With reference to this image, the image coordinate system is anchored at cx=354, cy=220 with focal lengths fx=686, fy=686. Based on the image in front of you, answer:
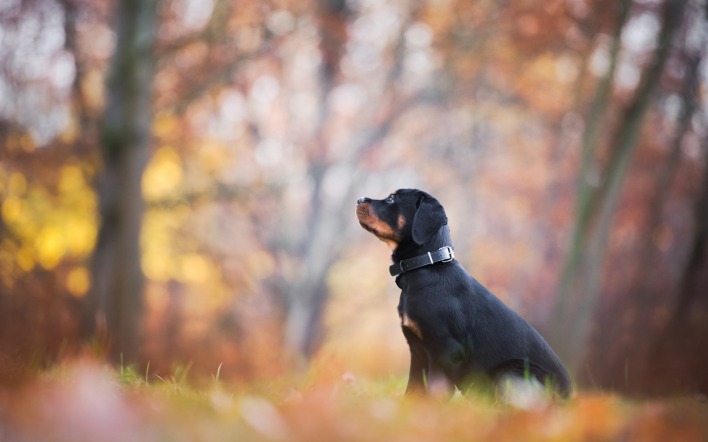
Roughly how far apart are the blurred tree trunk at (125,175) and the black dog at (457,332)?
4.46 meters

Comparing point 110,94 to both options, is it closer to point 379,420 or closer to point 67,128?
point 67,128

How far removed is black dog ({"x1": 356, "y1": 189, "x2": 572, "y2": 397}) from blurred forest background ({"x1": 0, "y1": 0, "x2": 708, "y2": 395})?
4580mm

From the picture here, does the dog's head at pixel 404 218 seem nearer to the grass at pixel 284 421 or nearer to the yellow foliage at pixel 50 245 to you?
the grass at pixel 284 421

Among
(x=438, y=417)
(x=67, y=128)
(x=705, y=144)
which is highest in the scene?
(x=67, y=128)

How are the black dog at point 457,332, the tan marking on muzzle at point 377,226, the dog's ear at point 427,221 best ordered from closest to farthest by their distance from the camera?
the black dog at point 457,332
the dog's ear at point 427,221
the tan marking on muzzle at point 377,226

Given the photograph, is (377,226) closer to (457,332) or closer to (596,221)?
(457,332)

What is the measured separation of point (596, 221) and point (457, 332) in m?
6.05

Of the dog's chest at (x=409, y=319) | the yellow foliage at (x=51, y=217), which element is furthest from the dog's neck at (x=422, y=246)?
the yellow foliage at (x=51, y=217)

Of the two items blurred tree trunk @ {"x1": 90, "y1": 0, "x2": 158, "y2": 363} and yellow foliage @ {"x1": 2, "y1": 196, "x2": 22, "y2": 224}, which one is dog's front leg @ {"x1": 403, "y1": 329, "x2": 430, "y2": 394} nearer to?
blurred tree trunk @ {"x1": 90, "y1": 0, "x2": 158, "y2": 363}

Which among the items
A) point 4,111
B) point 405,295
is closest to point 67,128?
point 4,111

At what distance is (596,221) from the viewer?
9172mm

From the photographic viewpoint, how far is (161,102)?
10.6m

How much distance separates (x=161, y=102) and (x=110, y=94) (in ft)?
9.61

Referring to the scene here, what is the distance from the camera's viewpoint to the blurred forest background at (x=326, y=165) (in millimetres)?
9094
